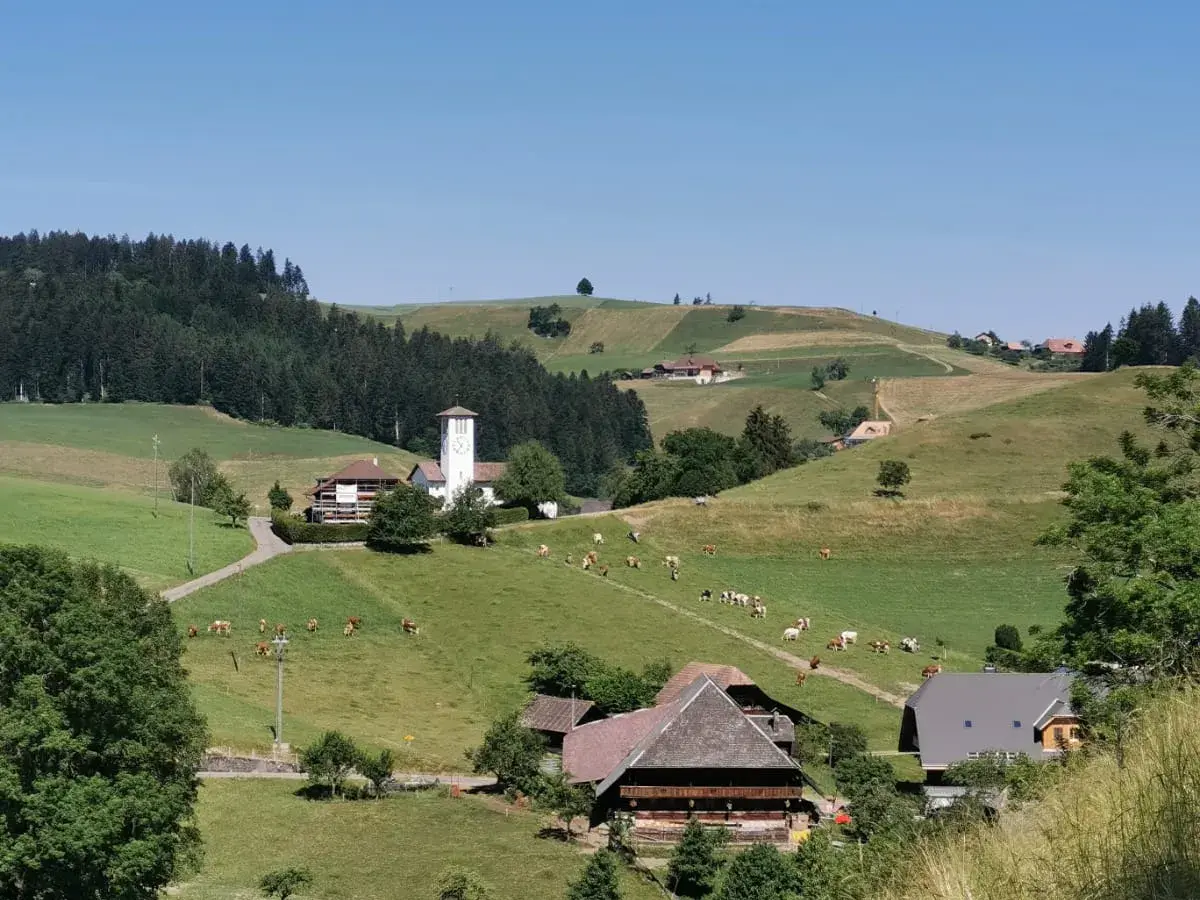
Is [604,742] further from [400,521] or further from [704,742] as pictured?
[400,521]

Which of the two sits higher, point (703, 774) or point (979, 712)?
point (979, 712)

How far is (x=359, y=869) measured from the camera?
1531 inches

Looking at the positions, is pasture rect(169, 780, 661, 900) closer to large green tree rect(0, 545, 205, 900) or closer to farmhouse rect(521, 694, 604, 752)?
large green tree rect(0, 545, 205, 900)

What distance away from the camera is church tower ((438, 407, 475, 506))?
11431cm

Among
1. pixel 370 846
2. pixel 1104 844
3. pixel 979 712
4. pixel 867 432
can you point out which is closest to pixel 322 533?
pixel 979 712

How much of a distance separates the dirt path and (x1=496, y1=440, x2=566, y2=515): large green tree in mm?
28152

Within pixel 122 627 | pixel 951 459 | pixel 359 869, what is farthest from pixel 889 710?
pixel 951 459

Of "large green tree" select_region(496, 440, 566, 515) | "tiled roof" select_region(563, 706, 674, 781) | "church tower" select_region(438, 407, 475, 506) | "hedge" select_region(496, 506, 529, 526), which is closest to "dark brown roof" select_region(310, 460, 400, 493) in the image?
"church tower" select_region(438, 407, 475, 506)

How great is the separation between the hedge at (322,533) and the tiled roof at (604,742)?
122 ft

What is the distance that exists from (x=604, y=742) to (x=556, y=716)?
20.9 ft

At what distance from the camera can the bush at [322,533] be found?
291 feet

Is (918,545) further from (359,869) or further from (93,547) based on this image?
(359,869)

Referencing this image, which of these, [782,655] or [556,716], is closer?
[556,716]

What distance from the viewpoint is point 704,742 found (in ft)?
162
